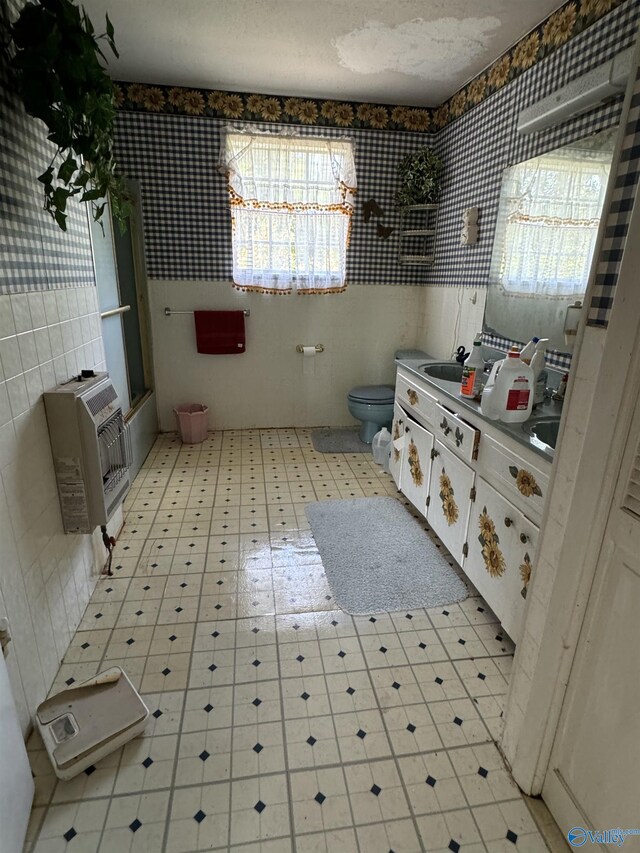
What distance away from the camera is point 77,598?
5.95 ft

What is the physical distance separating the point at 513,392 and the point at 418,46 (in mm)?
2062

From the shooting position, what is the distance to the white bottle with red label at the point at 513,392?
171cm

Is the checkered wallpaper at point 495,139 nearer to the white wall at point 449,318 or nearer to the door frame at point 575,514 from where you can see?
the white wall at point 449,318

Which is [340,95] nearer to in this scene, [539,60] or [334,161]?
[334,161]

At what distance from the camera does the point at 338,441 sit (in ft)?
12.3

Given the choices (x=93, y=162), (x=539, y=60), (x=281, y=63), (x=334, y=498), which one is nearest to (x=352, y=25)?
(x=281, y=63)

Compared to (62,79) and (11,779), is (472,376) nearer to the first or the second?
(62,79)

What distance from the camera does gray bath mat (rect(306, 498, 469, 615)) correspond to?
1985mm

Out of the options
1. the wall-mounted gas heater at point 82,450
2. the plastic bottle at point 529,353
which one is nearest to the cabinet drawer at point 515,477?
the plastic bottle at point 529,353

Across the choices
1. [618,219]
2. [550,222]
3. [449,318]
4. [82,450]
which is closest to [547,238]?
[550,222]

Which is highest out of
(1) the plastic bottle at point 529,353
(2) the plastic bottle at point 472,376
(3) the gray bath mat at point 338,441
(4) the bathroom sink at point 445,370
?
(1) the plastic bottle at point 529,353

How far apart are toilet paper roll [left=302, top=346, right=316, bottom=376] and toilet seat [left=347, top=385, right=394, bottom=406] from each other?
432 millimetres

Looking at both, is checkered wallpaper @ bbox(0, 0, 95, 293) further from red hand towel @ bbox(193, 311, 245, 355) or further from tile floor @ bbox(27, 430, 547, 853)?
red hand towel @ bbox(193, 311, 245, 355)

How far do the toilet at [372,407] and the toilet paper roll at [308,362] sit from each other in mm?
432
